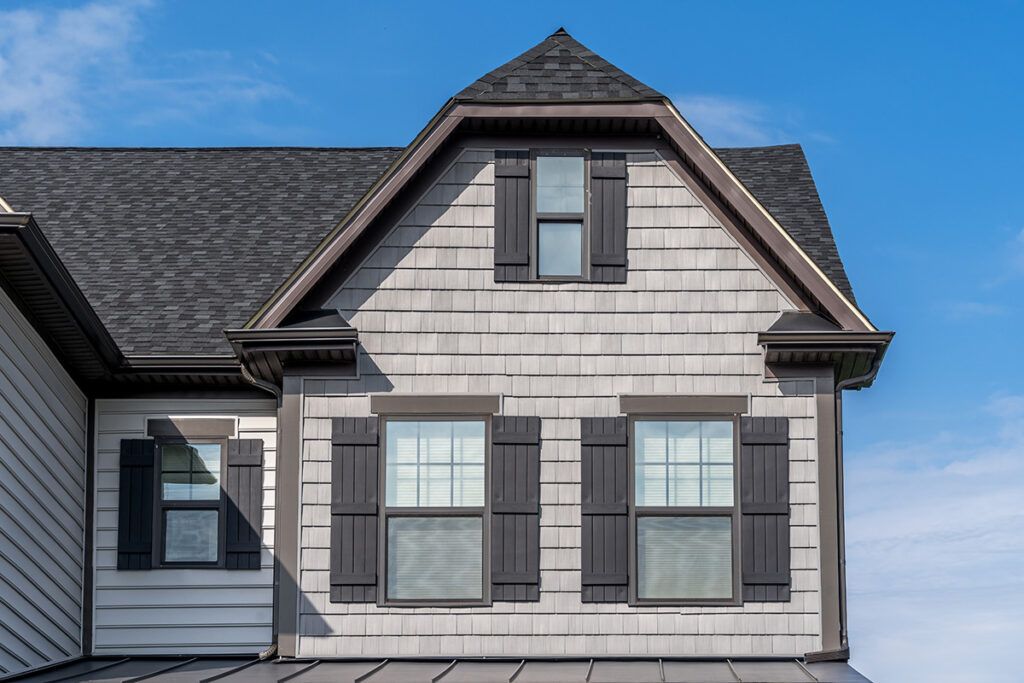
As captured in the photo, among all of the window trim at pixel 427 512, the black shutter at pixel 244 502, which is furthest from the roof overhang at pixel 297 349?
the black shutter at pixel 244 502

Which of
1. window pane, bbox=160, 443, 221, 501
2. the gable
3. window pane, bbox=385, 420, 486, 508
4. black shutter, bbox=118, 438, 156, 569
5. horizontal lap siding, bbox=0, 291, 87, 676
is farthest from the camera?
window pane, bbox=160, 443, 221, 501

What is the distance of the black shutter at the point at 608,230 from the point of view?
42.4 feet

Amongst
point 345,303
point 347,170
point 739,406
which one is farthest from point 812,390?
point 347,170

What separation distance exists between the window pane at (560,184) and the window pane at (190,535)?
14.3ft

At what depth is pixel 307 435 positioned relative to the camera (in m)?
12.8

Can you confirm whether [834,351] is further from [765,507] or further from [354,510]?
[354,510]

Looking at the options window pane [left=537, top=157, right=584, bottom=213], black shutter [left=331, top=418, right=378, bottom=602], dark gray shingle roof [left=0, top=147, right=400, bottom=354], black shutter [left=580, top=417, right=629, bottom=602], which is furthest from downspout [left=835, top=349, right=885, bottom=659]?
dark gray shingle roof [left=0, top=147, right=400, bottom=354]

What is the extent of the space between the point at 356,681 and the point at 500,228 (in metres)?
4.24

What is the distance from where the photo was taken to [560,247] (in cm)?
1307

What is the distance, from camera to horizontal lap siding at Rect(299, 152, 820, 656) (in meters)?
12.5

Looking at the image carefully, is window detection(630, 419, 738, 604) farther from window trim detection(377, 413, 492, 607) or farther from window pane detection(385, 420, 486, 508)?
window pane detection(385, 420, 486, 508)

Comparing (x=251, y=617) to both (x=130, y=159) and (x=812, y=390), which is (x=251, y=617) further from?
(x=130, y=159)

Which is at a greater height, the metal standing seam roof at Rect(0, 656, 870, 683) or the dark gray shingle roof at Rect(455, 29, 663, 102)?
the dark gray shingle roof at Rect(455, 29, 663, 102)

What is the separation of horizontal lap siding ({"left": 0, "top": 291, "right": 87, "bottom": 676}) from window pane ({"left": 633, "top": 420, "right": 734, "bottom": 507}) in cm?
536
